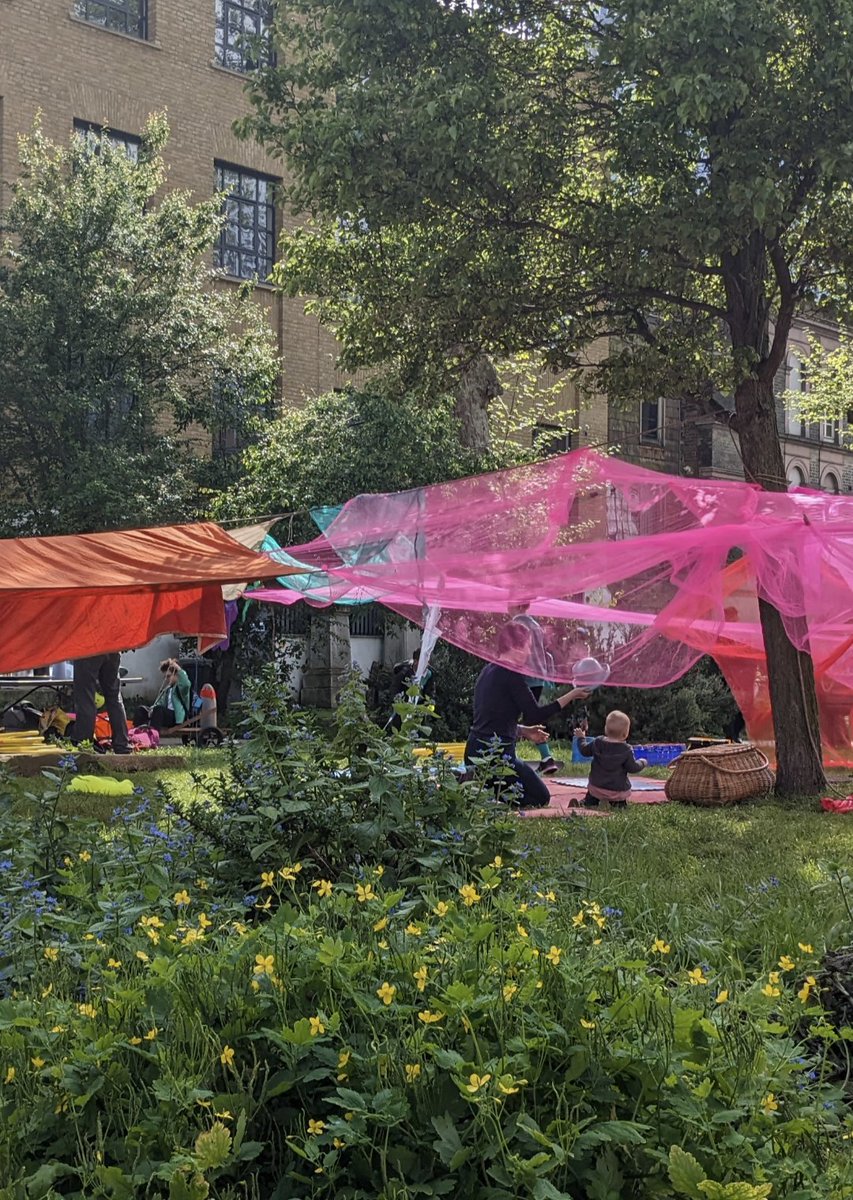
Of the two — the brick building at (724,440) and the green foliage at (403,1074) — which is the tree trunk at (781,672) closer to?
the green foliage at (403,1074)

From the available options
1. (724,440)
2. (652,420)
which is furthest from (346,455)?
(724,440)

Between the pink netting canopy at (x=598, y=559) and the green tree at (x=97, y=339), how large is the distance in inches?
278

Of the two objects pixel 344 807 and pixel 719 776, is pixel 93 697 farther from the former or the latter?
pixel 344 807

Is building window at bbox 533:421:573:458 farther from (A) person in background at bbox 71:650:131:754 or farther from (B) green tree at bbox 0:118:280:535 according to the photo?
(A) person in background at bbox 71:650:131:754

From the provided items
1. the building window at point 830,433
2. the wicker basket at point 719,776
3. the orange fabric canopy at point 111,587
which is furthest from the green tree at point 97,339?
the building window at point 830,433

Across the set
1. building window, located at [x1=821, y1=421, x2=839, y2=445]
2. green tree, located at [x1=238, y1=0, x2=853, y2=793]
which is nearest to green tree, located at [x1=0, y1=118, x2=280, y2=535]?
green tree, located at [x1=238, y1=0, x2=853, y2=793]

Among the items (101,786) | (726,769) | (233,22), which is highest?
(233,22)

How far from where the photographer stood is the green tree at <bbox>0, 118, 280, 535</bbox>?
16.3 m

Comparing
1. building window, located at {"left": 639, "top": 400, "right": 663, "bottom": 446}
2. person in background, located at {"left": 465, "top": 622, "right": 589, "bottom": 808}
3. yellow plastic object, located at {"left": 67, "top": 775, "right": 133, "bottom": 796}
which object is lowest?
yellow plastic object, located at {"left": 67, "top": 775, "right": 133, "bottom": 796}

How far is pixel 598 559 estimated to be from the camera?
9484 millimetres

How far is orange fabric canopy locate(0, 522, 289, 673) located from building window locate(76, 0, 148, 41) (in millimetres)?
14762

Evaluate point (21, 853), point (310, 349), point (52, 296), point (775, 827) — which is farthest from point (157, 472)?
point (21, 853)

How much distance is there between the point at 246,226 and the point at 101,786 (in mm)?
15046

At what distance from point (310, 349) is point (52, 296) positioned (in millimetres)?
7829
